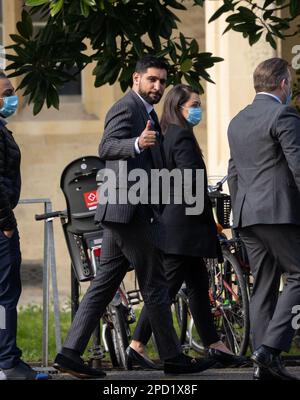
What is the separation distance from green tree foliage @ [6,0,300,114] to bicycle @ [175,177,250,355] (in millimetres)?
942

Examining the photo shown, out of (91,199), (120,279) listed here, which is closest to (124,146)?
(120,279)

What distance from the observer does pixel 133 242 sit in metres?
9.77

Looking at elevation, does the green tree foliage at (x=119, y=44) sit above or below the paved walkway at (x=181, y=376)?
above

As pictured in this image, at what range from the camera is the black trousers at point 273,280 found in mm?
9625

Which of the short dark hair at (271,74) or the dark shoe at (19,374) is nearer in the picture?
the dark shoe at (19,374)

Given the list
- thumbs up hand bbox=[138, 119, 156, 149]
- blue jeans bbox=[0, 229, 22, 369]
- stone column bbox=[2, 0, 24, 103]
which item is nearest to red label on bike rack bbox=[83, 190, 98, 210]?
blue jeans bbox=[0, 229, 22, 369]

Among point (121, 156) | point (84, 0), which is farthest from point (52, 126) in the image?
point (121, 156)

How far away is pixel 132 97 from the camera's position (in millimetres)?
9867

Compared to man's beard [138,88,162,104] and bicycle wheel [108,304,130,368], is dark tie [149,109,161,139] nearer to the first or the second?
man's beard [138,88,162,104]

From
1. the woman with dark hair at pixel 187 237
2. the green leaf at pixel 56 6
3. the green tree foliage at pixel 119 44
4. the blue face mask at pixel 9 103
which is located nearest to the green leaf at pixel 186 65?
the green tree foliage at pixel 119 44

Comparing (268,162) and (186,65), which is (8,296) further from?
(186,65)

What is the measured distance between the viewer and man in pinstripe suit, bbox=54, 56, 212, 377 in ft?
32.0

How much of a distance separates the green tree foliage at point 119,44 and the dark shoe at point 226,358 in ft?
6.91

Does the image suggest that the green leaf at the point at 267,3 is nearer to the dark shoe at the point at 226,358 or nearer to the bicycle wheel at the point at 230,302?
the bicycle wheel at the point at 230,302
